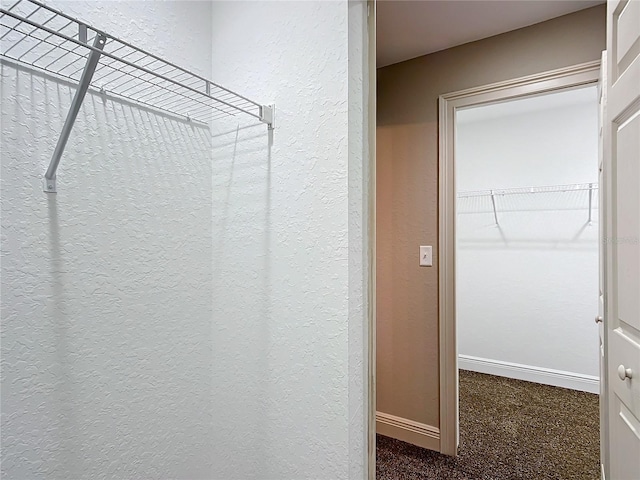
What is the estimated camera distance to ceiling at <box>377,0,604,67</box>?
5.99 feet

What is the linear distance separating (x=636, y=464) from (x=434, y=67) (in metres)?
2.10

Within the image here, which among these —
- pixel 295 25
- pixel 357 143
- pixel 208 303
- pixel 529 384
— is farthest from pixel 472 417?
pixel 295 25

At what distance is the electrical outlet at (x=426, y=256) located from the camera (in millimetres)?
2283

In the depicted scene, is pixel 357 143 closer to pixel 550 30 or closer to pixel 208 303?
pixel 208 303

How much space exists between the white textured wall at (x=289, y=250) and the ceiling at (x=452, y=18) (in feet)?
2.86

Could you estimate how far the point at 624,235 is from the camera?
996 mm

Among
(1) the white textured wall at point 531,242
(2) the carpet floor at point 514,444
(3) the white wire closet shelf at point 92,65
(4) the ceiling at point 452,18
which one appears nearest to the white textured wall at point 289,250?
(3) the white wire closet shelf at point 92,65

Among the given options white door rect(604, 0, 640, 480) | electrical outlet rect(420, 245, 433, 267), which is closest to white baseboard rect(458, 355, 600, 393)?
electrical outlet rect(420, 245, 433, 267)

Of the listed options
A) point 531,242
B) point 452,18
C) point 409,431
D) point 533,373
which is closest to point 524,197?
point 531,242

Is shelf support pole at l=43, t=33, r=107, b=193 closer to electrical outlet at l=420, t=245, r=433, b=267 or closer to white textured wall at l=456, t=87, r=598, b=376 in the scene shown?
electrical outlet at l=420, t=245, r=433, b=267

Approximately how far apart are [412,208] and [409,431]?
1.39 metres

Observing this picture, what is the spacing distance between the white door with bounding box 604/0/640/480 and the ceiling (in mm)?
824

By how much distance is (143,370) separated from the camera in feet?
3.95

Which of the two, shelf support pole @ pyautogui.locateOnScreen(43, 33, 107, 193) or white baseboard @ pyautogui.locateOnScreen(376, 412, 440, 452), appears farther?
white baseboard @ pyautogui.locateOnScreen(376, 412, 440, 452)
